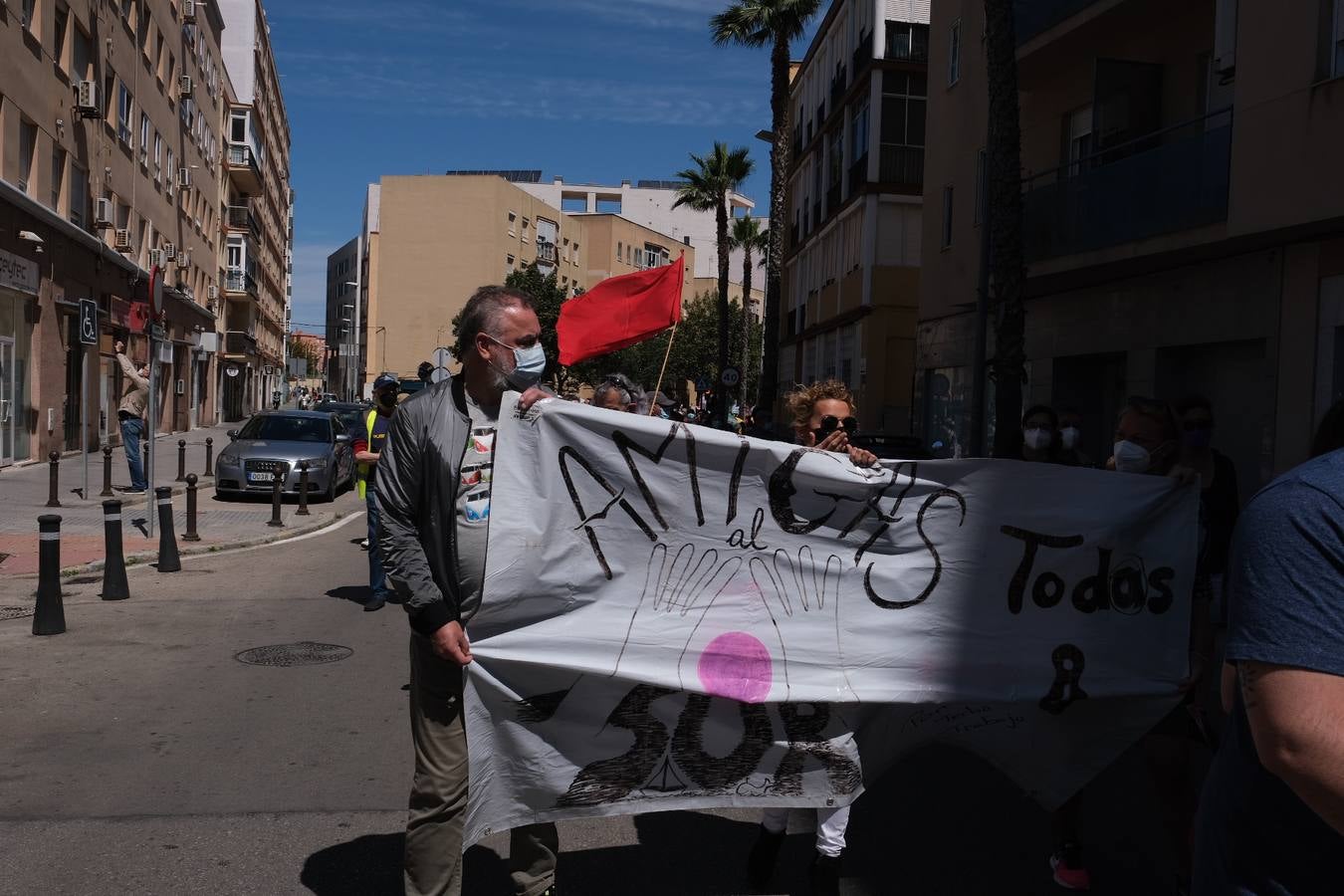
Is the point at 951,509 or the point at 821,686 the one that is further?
the point at 951,509

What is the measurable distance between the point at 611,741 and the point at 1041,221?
54.2 feet

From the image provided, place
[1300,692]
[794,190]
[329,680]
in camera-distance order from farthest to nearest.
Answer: [794,190]
[329,680]
[1300,692]

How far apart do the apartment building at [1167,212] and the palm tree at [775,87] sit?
7330mm

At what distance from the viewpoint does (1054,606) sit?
14.2 feet

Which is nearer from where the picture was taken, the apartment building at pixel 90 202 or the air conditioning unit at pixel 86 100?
the apartment building at pixel 90 202

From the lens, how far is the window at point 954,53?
2331cm

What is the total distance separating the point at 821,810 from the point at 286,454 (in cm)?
1699

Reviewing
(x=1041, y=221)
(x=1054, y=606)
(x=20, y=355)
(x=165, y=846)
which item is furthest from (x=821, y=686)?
(x=20, y=355)

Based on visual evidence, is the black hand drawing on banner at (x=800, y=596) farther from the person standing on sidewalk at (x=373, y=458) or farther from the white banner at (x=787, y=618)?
the person standing on sidewalk at (x=373, y=458)

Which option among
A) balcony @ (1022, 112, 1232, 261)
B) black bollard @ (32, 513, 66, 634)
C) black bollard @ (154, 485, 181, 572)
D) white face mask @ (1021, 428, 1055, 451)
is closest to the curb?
black bollard @ (154, 485, 181, 572)

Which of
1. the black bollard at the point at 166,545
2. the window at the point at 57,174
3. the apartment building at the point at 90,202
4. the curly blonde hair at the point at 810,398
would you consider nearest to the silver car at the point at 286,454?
the apartment building at the point at 90,202

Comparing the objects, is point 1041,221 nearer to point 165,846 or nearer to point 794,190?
point 165,846

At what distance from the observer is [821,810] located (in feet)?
13.1

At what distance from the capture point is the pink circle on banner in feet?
13.0
